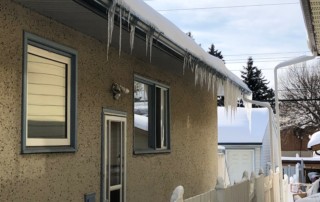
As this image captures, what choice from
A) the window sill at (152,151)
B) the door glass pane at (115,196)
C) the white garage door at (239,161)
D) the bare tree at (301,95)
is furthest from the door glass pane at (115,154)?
the bare tree at (301,95)

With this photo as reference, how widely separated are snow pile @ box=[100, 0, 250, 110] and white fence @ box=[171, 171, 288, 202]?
1.72m

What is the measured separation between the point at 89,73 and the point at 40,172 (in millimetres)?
1611

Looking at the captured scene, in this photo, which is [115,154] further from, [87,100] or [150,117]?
[150,117]

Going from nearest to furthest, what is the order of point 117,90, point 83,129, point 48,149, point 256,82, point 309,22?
point 48,149 < point 309,22 < point 83,129 < point 117,90 < point 256,82

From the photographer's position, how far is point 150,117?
28.9 feet

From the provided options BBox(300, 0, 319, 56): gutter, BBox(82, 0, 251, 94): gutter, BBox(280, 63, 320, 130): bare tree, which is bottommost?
BBox(82, 0, 251, 94): gutter

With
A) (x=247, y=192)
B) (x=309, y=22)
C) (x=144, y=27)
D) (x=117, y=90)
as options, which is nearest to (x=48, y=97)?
(x=144, y=27)

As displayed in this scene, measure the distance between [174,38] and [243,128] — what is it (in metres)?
17.4

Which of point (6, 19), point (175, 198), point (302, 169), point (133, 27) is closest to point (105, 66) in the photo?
point (133, 27)

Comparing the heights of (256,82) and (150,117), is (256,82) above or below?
above

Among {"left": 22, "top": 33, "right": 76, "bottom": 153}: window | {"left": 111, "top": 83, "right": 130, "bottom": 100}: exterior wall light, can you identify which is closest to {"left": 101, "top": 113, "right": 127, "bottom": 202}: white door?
{"left": 111, "top": 83, "right": 130, "bottom": 100}: exterior wall light

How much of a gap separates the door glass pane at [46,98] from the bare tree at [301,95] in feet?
143

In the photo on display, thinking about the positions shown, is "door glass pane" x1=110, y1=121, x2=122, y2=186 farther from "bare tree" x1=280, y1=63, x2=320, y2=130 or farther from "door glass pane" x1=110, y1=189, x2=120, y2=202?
"bare tree" x1=280, y1=63, x2=320, y2=130

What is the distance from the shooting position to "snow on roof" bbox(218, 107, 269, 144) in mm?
22312
